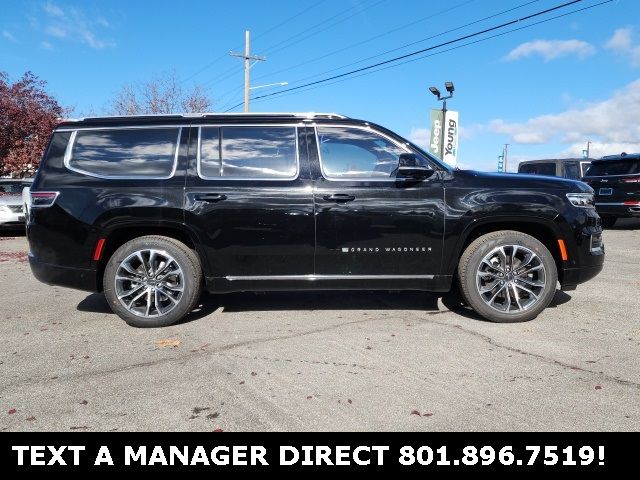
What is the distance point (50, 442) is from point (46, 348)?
169 cm

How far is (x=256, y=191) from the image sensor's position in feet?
14.0

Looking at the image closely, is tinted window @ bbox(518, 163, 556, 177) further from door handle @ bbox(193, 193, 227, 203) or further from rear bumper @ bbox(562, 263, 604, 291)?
door handle @ bbox(193, 193, 227, 203)

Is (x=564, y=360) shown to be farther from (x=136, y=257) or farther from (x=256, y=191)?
(x=136, y=257)

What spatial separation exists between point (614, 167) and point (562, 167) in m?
2.55

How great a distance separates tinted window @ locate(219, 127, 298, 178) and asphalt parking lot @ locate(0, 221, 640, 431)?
1.43m

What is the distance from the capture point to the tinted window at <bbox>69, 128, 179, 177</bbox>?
14.2 feet

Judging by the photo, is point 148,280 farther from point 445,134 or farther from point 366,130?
point 445,134

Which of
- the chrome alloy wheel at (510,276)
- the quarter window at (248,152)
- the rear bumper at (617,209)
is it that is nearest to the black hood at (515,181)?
the chrome alloy wheel at (510,276)

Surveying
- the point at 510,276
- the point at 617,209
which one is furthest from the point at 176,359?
the point at 617,209

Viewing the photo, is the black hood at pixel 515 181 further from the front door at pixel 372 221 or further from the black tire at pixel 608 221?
the black tire at pixel 608 221

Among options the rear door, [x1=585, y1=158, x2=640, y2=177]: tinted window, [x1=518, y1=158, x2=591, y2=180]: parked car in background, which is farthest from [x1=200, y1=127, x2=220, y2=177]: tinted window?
[x1=518, y1=158, x2=591, y2=180]: parked car in background

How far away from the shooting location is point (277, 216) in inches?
168

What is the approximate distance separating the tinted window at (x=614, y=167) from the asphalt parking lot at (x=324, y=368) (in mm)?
8196

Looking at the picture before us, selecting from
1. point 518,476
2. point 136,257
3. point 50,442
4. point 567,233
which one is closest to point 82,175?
point 136,257
